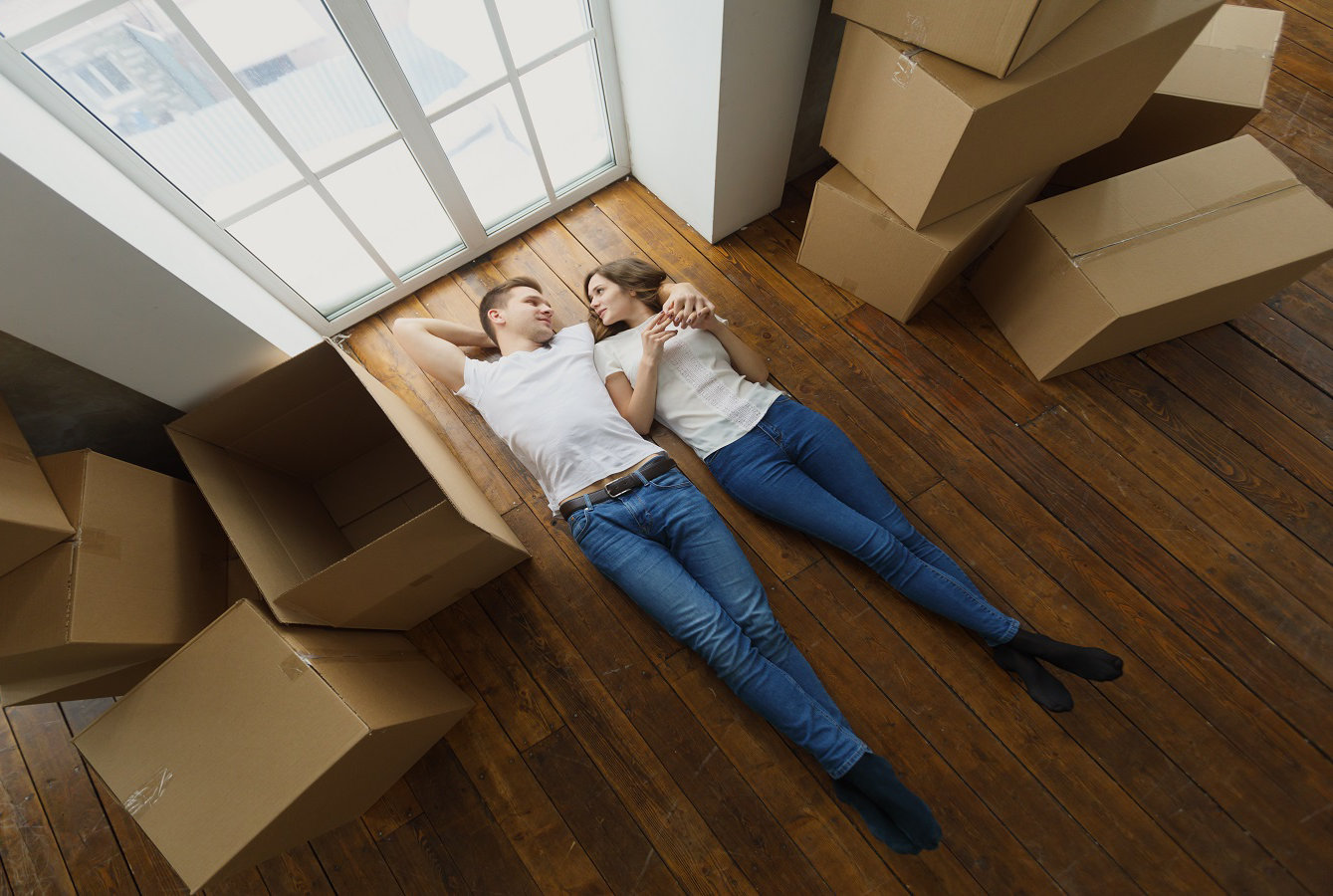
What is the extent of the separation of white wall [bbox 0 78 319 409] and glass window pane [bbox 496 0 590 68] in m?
0.87

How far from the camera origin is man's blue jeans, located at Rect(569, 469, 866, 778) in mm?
1299

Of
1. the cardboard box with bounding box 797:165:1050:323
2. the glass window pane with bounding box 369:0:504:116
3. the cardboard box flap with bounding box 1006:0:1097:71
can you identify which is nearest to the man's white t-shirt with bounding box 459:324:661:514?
the glass window pane with bounding box 369:0:504:116

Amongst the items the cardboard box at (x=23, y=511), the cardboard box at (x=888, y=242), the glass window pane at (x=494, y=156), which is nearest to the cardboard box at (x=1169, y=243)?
the cardboard box at (x=888, y=242)

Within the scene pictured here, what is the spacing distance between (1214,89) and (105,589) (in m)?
2.66

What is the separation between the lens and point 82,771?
57.9 inches

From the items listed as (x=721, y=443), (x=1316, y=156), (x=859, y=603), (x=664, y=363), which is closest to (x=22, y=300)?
(x=664, y=363)

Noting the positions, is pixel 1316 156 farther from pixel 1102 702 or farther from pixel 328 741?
pixel 328 741

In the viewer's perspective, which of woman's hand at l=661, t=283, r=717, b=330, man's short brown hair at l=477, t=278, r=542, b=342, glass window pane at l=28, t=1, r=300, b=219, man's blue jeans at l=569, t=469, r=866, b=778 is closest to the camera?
glass window pane at l=28, t=1, r=300, b=219

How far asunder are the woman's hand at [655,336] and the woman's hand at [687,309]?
0.02 m

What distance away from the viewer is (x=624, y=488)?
1411 millimetres

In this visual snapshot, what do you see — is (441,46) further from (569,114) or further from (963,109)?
(963,109)

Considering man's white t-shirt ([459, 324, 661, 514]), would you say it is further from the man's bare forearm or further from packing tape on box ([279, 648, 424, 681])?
packing tape on box ([279, 648, 424, 681])

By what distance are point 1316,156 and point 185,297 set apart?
10.1 feet

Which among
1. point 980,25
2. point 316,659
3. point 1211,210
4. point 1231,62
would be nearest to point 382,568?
point 316,659
